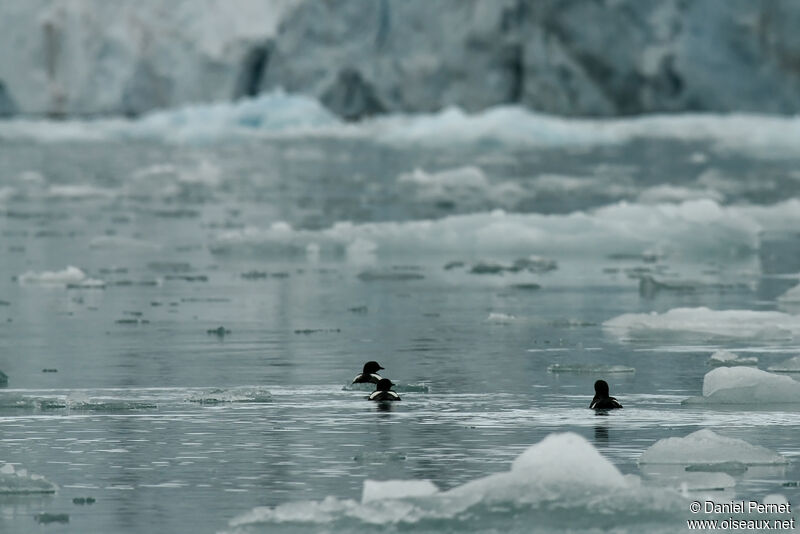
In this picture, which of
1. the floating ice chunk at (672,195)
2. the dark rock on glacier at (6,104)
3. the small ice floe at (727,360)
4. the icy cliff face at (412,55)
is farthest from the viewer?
the dark rock on glacier at (6,104)

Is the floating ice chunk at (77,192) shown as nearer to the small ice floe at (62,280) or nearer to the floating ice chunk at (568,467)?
the small ice floe at (62,280)

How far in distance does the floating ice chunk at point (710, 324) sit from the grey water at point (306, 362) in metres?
0.11

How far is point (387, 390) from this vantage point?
8188 mm

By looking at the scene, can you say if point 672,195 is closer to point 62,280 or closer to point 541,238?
point 541,238

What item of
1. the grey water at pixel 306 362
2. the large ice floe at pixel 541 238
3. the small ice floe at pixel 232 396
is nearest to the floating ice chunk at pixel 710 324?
the grey water at pixel 306 362

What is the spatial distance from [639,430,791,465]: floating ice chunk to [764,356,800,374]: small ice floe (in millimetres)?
2539

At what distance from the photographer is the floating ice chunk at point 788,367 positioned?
9.03m

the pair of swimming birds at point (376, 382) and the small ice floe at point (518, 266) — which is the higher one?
the small ice floe at point (518, 266)

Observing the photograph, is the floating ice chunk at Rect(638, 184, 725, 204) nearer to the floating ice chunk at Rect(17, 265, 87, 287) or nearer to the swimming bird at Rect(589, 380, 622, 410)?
the floating ice chunk at Rect(17, 265, 87, 287)

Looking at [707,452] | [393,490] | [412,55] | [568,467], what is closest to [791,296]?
[707,452]

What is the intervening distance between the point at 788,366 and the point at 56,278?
6.91 metres

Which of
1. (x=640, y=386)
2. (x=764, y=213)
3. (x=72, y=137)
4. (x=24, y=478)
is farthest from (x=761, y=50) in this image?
(x=24, y=478)

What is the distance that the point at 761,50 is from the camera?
45.5m

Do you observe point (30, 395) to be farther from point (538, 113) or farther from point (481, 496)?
point (538, 113)
